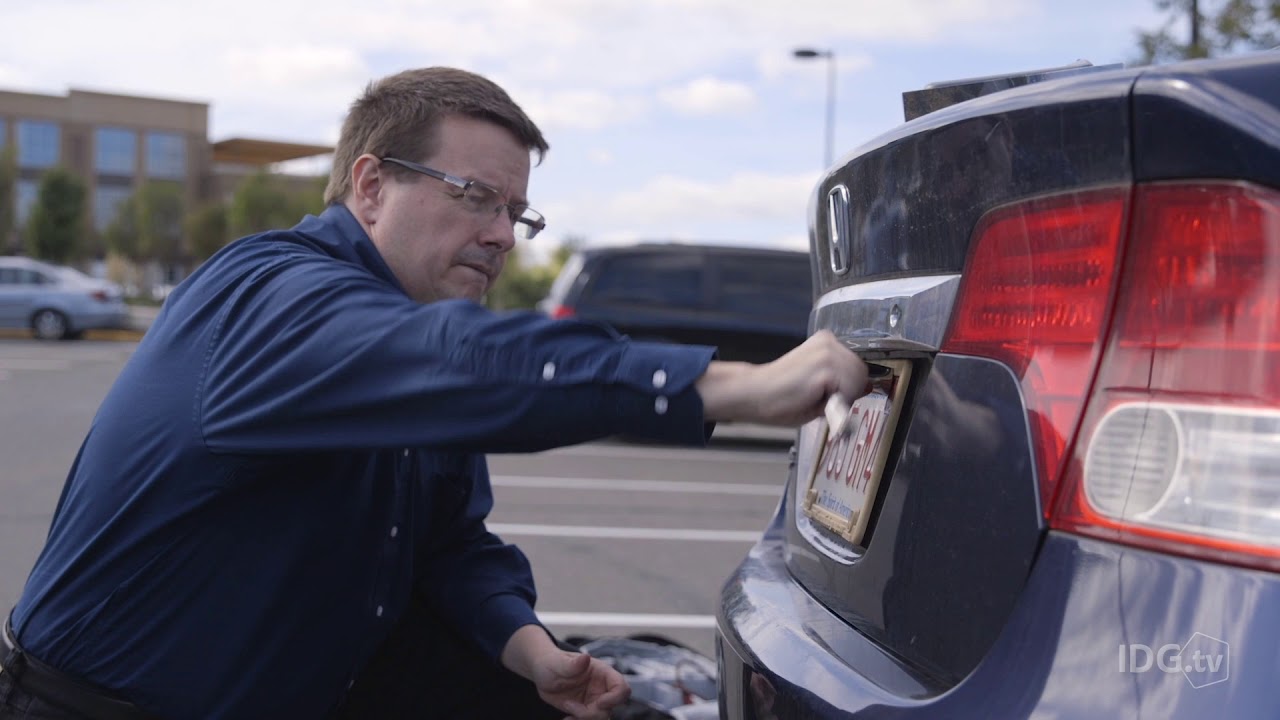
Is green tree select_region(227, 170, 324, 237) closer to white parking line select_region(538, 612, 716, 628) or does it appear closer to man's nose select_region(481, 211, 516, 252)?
white parking line select_region(538, 612, 716, 628)

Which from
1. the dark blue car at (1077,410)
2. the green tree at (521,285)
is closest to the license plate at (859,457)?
the dark blue car at (1077,410)

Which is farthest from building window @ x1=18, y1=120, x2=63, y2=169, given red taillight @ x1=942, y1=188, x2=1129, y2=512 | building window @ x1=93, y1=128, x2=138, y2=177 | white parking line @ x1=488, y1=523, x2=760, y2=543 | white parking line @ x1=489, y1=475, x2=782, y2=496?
red taillight @ x1=942, y1=188, x2=1129, y2=512

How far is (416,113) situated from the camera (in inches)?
86.2

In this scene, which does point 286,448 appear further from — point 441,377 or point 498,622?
point 498,622

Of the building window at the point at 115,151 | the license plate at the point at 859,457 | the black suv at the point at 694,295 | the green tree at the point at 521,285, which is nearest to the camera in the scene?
the license plate at the point at 859,457

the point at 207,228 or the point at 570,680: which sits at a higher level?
the point at 207,228

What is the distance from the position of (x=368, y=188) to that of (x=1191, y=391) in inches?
56.6

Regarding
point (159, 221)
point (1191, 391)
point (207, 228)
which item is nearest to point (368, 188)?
point (1191, 391)

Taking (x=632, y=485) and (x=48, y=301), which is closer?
(x=632, y=485)

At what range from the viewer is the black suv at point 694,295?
38.7ft

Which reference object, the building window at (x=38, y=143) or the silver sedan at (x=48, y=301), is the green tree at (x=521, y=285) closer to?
the silver sedan at (x=48, y=301)

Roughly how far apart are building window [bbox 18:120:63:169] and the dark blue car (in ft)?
227

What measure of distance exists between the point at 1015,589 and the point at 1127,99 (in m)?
0.51

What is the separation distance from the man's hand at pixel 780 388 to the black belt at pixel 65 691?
1.12 m
